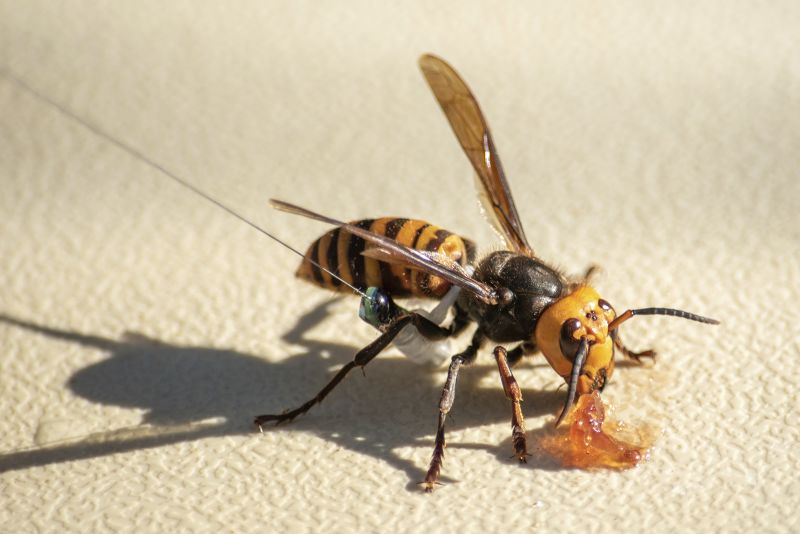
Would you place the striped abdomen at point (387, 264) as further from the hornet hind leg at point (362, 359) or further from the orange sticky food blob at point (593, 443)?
the orange sticky food blob at point (593, 443)

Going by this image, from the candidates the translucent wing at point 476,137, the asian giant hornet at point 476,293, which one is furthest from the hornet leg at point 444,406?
the translucent wing at point 476,137

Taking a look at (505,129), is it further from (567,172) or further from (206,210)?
(206,210)

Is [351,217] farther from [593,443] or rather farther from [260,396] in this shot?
[593,443]

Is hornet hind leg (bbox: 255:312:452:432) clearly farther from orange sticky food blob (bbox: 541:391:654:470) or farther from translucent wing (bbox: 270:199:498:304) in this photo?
orange sticky food blob (bbox: 541:391:654:470)

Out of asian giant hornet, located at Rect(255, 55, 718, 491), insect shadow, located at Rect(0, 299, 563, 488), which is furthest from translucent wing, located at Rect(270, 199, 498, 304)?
insect shadow, located at Rect(0, 299, 563, 488)

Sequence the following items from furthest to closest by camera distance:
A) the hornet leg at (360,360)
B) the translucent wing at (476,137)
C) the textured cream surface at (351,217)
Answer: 1. the translucent wing at (476,137)
2. the hornet leg at (360,360)
3. the textured cream surface at (351,217)

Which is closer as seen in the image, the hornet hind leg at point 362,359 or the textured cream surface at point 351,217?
the textured cream surface at point 351,217

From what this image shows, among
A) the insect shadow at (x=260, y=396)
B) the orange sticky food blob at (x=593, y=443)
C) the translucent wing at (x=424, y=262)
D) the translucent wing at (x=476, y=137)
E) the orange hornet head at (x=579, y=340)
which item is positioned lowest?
the insect shadow at (x=260, y=396)

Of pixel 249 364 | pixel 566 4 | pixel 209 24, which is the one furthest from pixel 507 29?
pixel 249 364
